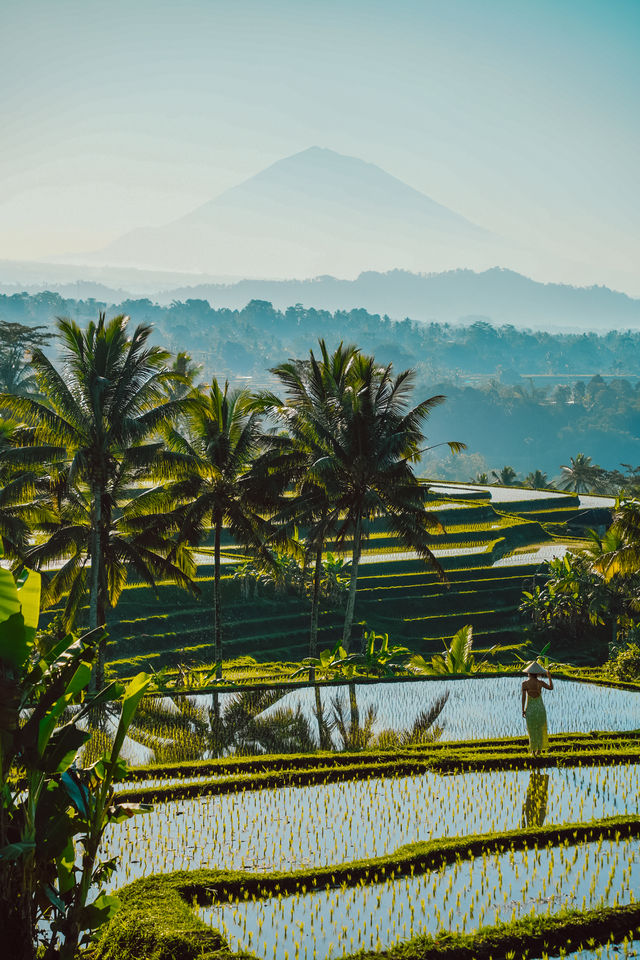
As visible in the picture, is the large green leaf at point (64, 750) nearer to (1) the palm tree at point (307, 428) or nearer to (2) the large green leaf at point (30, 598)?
(2) the large green leaf at point (30, 598)

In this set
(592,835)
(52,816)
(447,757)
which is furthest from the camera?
(447,757)

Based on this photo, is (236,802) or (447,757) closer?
(236,802)

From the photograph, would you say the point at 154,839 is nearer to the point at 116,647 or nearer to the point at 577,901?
the point at 577,901

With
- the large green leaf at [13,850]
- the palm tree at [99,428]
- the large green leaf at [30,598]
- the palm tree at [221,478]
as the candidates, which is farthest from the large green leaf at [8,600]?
the palm tree at [221,478]

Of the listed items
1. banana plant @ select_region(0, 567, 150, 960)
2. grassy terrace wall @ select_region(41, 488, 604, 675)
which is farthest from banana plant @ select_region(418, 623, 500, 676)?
banana plant @ select_region(0, 567, 150, 960)

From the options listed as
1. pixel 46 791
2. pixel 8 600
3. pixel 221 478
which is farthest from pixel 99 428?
pixel 8 600

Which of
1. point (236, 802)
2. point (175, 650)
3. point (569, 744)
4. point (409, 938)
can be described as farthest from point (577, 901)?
point (175, 650)

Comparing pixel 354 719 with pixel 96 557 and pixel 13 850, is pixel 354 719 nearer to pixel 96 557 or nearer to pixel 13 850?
pixel 96 557
